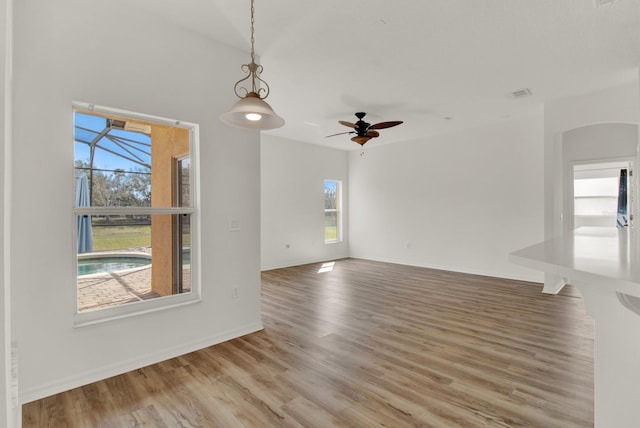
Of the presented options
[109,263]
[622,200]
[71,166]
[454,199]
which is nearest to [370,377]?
[109,263]

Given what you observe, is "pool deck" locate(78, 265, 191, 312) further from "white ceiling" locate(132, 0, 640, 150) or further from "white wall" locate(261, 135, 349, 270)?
"white wall" locate(261, 135, 349, 270)

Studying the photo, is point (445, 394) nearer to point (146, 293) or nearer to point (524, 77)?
point (146, 293)

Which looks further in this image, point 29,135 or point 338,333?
point 338,333

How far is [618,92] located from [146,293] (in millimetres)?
5978

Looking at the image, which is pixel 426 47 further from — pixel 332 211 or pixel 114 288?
pixel 332 211

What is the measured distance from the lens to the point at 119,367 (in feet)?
7.98


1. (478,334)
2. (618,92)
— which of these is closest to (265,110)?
(478,334)

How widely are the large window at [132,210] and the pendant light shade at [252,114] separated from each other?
3.24 ft

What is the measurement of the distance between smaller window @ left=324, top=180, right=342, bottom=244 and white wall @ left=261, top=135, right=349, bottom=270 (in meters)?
0.23

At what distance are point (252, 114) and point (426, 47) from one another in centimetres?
213

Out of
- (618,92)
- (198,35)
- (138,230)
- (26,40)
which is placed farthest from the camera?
(618,92)

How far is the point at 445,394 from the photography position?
2.16m

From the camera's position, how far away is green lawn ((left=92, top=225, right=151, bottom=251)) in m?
2.46

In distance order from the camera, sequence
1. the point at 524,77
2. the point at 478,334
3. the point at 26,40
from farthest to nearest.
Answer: the point at 524,77 < the point at 478,334 < the point at 26,40
